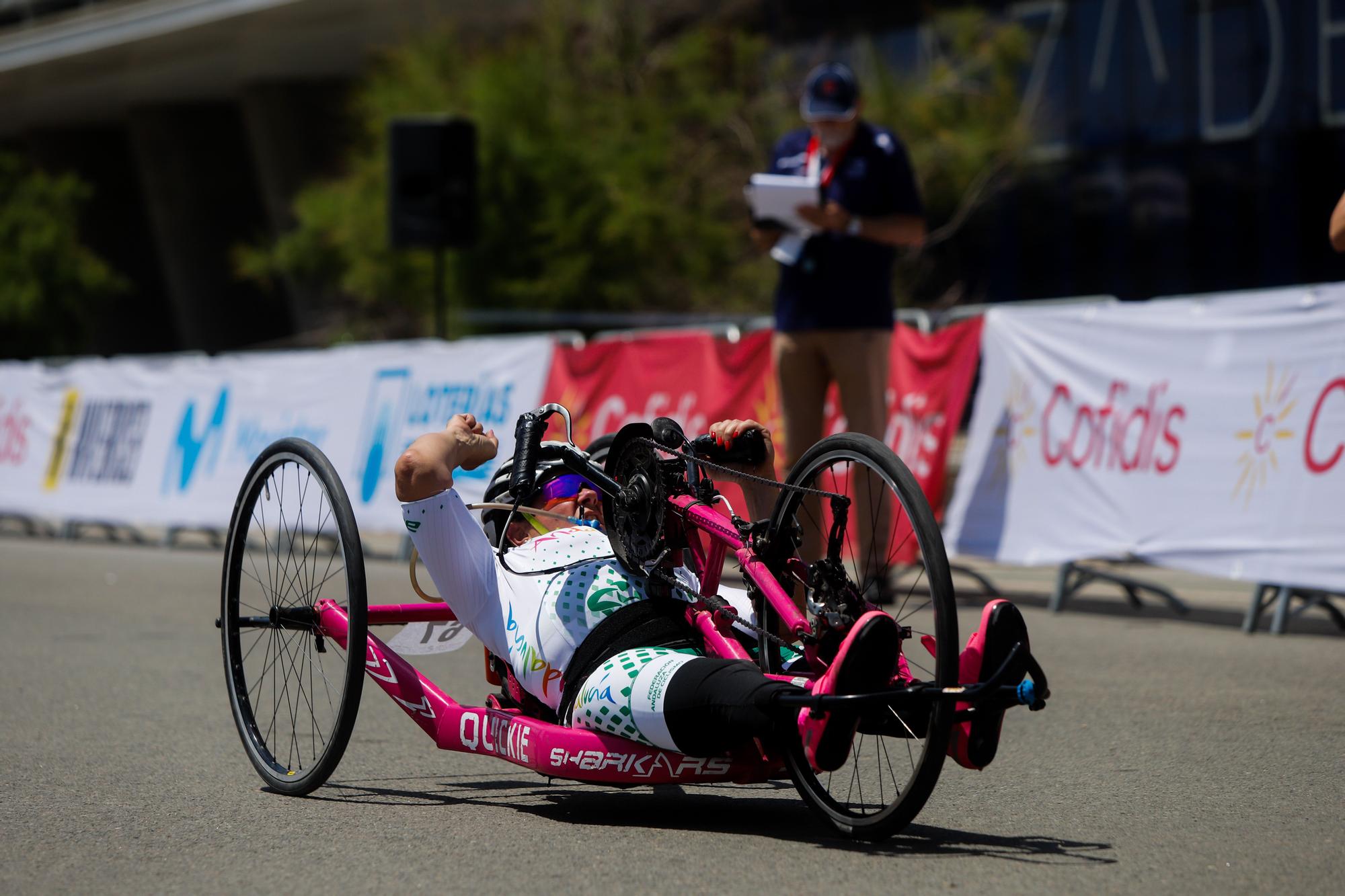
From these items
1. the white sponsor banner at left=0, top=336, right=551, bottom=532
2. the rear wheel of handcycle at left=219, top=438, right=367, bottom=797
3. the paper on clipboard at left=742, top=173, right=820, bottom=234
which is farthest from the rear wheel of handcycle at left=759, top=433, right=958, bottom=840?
the white sponsor banner at left=0, top=336, right=551, bottom=532

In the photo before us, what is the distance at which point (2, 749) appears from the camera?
5.34 metres

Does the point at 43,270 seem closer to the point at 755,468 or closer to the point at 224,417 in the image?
the point at 224,417

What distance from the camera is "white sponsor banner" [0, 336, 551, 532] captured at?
40.4ft

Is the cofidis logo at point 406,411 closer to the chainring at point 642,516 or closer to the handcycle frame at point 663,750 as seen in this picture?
the handcycle frame at point 663,750

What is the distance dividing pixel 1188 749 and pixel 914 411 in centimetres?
482

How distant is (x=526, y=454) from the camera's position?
438cm

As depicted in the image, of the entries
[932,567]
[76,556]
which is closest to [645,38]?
[76,556]

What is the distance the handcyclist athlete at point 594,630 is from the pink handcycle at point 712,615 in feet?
0.20

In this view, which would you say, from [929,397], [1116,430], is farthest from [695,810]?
[929,397]

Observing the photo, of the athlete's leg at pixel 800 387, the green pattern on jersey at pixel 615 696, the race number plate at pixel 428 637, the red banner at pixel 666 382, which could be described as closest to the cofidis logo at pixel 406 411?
the red banner at pixel 666 382

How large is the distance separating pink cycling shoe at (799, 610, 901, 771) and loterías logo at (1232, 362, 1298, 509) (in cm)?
489

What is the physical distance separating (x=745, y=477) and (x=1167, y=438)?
16.1 ft

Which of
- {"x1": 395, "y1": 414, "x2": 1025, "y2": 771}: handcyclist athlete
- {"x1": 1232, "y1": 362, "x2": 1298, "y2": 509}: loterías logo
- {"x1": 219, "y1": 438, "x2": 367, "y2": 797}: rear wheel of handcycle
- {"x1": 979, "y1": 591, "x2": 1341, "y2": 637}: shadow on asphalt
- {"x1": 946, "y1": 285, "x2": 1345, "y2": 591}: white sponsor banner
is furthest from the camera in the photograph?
{"x1": 979, "y1": 591, "x2": 1341, "y2": 637}: shadow on asphalt

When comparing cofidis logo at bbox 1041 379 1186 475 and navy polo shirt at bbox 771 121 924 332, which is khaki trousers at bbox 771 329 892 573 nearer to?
navy polo shirt at bbox 771 121 924 332
